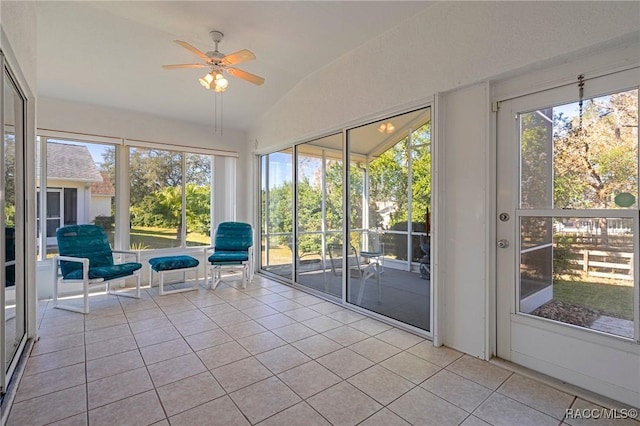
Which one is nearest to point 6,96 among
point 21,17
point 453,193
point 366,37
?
point 21,17

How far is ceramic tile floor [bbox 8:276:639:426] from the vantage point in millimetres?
1771

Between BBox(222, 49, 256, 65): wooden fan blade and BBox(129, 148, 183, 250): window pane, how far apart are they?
2.67 meters

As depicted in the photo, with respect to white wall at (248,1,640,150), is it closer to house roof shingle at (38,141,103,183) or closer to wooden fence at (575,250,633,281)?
wooden fence at (575,250,633,281)

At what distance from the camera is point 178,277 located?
16.4 feet

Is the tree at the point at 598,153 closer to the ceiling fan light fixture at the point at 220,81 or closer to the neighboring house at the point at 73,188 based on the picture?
the ceiling fan light fixture at the point at 220,81

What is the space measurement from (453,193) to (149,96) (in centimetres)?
408

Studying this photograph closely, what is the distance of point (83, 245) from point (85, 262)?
540 millimetres

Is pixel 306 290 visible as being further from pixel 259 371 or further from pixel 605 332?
pixel 605 332

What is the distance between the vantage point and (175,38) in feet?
10.4

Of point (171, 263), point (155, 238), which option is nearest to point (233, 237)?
point (171, 263)

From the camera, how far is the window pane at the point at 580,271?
1878mm

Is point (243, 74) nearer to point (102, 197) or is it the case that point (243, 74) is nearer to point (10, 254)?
point (10, 254)

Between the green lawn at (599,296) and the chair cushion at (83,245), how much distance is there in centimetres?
468

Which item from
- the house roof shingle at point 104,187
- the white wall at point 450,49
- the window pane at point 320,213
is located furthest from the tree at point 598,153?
the house roof shingle at point 104,187
